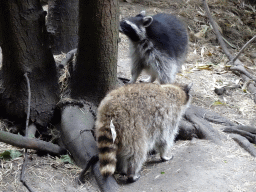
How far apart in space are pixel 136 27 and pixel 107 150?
258 centimetres

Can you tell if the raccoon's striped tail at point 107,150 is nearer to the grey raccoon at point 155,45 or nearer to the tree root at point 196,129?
the tree root at point 196,129

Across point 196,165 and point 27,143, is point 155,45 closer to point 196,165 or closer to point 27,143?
point 196,165

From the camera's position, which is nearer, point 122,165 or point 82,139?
point 122,165

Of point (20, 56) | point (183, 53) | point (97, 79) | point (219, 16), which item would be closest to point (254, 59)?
point (219, 16)

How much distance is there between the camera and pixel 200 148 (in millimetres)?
3559

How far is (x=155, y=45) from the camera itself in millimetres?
4762

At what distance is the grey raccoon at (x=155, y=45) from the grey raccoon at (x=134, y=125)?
4.75ft

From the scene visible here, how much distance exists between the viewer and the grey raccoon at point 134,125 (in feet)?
9.03

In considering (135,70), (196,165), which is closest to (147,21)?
(135,70)

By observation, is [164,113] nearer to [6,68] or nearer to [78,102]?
[78,102]

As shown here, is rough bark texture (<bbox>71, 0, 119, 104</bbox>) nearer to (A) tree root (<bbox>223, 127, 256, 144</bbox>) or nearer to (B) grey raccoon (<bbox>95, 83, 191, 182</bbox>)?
(B) grey raccoon (<bbox>95, 83, 191, 182</bbox>)

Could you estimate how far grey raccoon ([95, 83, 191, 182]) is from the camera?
2.75 meters

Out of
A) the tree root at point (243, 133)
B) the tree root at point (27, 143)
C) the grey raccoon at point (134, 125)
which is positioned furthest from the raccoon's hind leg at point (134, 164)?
the tree root at point (243, 133)

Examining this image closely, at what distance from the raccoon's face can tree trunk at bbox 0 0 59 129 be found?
1510 millimetres
